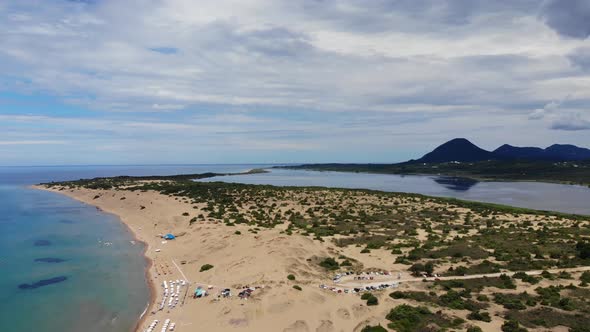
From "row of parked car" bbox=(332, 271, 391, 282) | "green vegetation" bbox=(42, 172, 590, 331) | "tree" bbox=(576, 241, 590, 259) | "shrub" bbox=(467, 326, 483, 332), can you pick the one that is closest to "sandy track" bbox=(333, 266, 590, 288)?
"row of parked car" bbox=(332, 271, 391, 282)

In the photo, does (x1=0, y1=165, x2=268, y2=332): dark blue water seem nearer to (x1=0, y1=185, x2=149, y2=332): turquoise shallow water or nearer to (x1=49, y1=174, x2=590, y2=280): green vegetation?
(x1=0, y1=185, x2=149, y2=332): turquoise shallow water

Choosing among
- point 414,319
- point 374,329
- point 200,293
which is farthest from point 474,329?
point 200,293

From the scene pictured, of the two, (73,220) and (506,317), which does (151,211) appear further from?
(506,317)

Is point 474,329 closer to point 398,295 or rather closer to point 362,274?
point 398,295

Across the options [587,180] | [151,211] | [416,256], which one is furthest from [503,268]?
[587,180]

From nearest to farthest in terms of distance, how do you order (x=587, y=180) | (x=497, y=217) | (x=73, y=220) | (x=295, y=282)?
1. (x=295, y=282)
2. (x=497, y=217)
3. (x=73, y=220)
4. (x=587, y=180)

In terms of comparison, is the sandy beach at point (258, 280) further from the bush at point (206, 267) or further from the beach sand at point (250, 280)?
the bush at point (206, 267)

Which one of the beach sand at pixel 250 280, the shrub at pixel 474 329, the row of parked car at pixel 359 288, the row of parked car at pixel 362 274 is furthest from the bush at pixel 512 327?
the row of parked car at pixel 362 274
